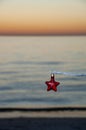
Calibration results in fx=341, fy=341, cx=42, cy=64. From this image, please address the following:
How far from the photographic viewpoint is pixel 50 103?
9.09 meters

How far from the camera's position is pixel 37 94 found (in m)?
10.9

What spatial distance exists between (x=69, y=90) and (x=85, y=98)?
180 cm

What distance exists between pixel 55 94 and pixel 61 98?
0.62 m

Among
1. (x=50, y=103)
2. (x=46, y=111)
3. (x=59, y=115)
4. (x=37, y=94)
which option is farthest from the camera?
(x=37, y=94)

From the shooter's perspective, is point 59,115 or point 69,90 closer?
point 59,115

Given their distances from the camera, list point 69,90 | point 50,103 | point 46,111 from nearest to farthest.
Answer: point 46,111, point 50,103, point 69,90
